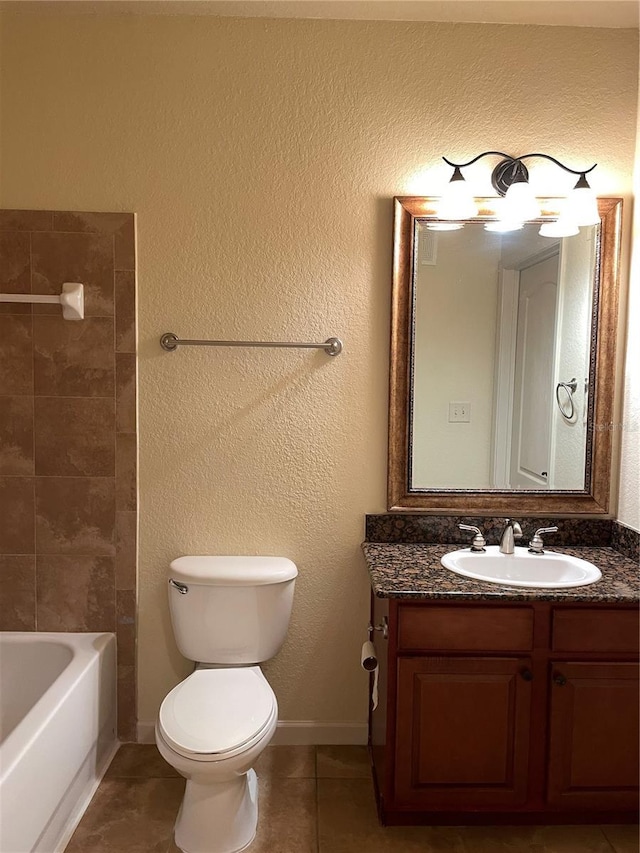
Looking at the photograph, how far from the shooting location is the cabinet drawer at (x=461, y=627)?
5.85 ft

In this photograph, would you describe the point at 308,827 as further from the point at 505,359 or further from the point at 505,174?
the point at 505,174

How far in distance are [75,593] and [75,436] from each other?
57 centimetres

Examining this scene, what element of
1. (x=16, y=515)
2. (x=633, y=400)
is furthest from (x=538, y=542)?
(x=16, y=515)

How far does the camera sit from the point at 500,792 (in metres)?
1.82

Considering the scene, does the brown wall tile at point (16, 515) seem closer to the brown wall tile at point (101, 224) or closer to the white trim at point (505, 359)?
the brown wall tile at point (101, 224)

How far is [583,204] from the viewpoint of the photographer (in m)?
2.03

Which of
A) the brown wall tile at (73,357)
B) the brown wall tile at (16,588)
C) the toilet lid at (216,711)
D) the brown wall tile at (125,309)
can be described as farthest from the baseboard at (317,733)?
the brown wall tile at (125,309)

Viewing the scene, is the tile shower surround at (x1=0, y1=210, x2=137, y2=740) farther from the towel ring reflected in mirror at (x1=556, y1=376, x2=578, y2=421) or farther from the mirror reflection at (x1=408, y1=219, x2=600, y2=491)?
the towel ring reflected in mirror at (x1=556, y1=376, x2=578, y2=421)

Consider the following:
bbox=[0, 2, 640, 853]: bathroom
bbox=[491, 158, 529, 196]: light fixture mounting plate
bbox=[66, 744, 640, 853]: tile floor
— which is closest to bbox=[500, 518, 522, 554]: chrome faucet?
bbox=[0, 2, 640, 853]: bathroom

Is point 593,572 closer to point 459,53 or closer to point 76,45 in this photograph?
point 459,53

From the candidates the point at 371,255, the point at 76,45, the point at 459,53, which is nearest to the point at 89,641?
the point at 371,255

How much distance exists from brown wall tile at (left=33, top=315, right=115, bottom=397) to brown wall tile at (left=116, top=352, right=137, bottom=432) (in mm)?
25

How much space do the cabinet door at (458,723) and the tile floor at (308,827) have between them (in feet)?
0.52

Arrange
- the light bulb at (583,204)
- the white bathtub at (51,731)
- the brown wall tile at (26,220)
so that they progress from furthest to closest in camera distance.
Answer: the brown wall tile at (26,220)
the light bulb at (583,204)
the white bathtub at (51,731)
